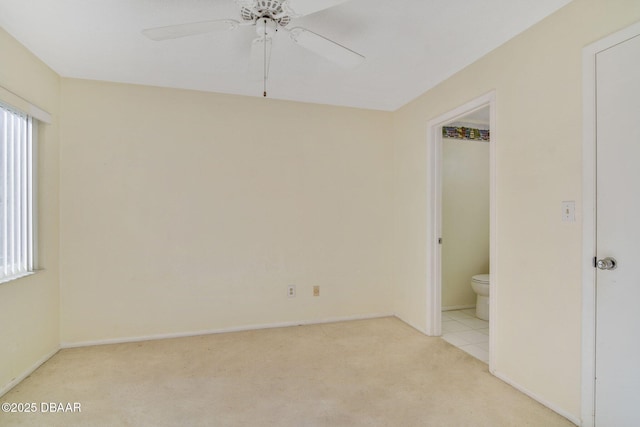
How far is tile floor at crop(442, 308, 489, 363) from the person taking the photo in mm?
2722

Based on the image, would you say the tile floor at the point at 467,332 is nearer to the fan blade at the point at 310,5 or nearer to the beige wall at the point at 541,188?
the beige wall at the point at 541,188

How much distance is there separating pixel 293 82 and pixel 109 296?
2490 millimetres

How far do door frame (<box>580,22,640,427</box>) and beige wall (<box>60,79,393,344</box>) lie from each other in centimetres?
204

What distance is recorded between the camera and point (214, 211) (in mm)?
3096

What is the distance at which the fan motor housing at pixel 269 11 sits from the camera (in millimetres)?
1609

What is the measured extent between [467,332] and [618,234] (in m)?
1.86

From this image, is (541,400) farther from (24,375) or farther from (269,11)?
(24,375)

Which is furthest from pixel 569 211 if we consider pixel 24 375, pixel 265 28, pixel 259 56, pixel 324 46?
pixel 24 375

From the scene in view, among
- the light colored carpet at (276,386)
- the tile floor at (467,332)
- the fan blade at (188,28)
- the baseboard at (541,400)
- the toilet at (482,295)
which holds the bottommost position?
the light colored carpet at (276,386)

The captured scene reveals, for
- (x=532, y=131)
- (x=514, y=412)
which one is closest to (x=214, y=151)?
(x=532, y=131)

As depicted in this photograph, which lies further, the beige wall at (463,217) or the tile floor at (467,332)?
the beige wall at (463,217)

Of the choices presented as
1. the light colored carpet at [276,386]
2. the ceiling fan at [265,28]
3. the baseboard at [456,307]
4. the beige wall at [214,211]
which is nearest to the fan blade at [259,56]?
the ceiling fan at [265,28]

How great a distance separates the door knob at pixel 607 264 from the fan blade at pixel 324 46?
66.2 inches

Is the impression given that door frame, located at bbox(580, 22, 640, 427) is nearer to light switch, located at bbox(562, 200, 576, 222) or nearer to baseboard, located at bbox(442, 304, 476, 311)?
light switch, located at bbox(562, 200, 576, 222)
